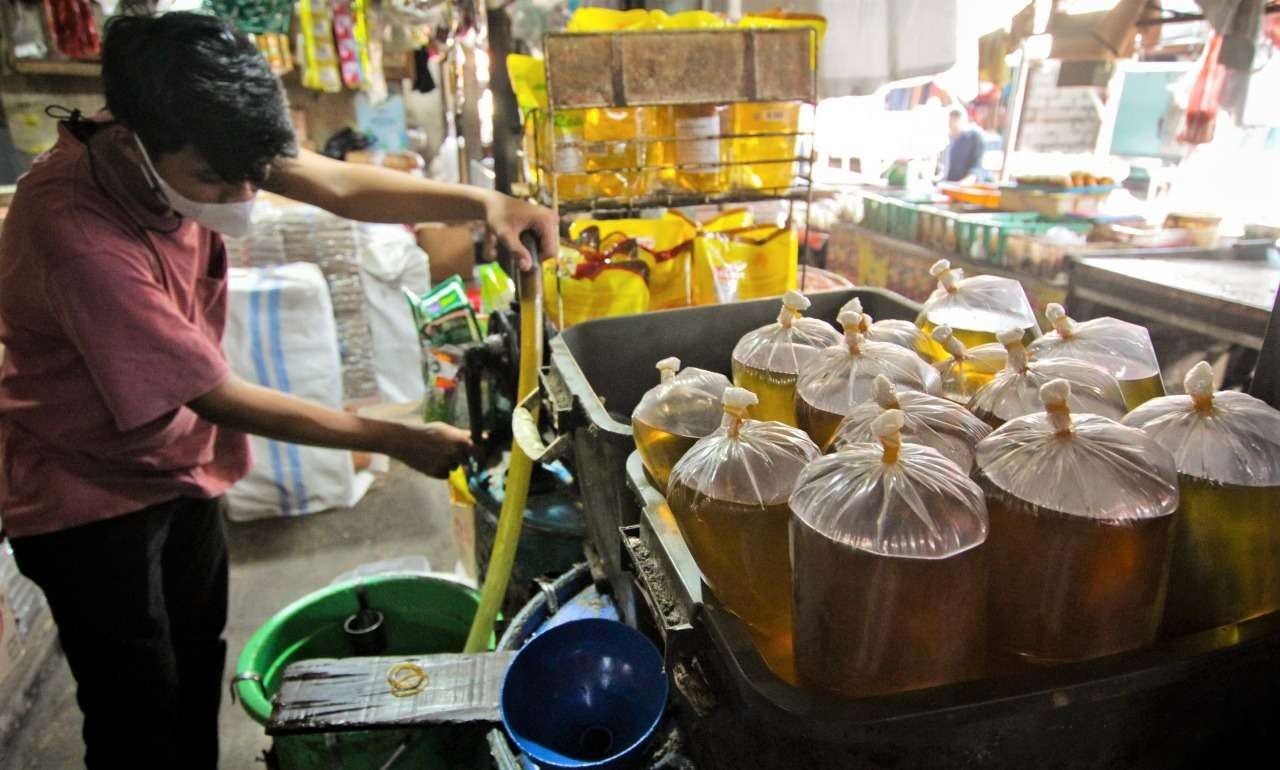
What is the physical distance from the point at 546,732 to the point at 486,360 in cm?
91

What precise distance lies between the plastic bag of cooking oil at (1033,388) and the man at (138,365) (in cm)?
98

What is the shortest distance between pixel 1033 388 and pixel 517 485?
3.13ft

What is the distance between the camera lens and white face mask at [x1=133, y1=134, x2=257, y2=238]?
1.37m

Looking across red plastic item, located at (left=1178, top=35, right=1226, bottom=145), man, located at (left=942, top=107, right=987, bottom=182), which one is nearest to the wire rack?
red plastic item, located at (left=1178, top=35, right=1226, bottom=145)

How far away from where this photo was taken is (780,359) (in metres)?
0.97

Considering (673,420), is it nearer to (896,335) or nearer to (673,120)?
(896,335)

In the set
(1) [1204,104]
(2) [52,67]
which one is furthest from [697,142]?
(2) [52,67]

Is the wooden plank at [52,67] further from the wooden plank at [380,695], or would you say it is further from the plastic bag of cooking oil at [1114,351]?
the plastic bag of cooking oil at [1114,351]

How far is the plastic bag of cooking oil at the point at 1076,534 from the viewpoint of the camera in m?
0.55

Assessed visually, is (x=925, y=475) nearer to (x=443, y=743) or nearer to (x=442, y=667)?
(x=442, y=667)

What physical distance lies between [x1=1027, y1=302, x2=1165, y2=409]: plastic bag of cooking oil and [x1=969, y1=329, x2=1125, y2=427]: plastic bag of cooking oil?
0.05 meters

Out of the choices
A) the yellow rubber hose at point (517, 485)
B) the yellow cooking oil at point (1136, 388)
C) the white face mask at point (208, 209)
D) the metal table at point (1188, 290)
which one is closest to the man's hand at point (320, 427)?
the yellow rubber hose at point (517, 485)

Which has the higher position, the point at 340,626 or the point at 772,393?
the point at 772,393

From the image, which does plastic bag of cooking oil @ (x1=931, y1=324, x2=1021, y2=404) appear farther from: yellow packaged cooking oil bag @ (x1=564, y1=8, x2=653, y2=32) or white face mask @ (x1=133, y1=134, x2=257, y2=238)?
white face mask @ (x1=133, y1=134, x2=257, y2=238)
